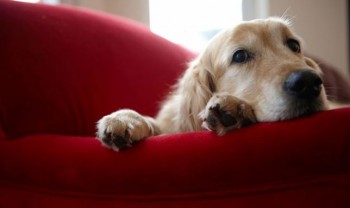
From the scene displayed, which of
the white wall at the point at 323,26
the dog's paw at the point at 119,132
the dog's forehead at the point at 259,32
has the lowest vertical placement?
the white wall at the point at 323,26

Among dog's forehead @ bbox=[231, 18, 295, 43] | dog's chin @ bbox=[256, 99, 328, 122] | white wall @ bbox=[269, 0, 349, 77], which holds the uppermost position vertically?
dog's forehead @ bbox=[231, 18, 295, 43]

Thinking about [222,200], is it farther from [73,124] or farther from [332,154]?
[73,124]

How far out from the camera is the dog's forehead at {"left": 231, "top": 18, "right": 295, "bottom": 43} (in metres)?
1.73

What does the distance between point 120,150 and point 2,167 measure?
0.49m

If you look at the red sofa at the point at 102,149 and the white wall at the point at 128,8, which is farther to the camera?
the white wall at the point at 128,8

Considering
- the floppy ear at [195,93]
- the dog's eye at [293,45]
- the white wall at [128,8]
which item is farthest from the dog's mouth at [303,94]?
the white wall at [128,8]

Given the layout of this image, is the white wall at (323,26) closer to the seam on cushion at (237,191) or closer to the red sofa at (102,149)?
the red sofa at (102,149)

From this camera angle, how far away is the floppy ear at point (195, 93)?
165cm

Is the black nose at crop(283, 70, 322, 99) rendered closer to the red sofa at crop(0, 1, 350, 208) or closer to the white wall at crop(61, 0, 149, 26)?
the red sofa at crop(0, 1, 350, 208)

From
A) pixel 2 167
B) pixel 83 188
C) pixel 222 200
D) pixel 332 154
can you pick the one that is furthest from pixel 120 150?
pixel 332 154

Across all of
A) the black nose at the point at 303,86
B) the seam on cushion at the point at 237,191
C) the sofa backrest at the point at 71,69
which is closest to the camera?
the seam on cushion at the point at 237,191

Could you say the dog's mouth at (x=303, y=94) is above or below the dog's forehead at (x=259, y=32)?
below

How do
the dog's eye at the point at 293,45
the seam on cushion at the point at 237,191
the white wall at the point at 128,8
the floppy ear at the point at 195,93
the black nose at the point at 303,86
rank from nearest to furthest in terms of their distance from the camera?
the seam on cushion at the point at 237,191 → the black nose at the point at 303,86 → the floppy ear at the point at 195,93 → the dog's eye at the point at 293,45 → the white wall at the point at 128,8

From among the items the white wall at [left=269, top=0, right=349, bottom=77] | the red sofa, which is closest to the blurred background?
the white wall at [left=269, top=0, right=349, bottom=77]
